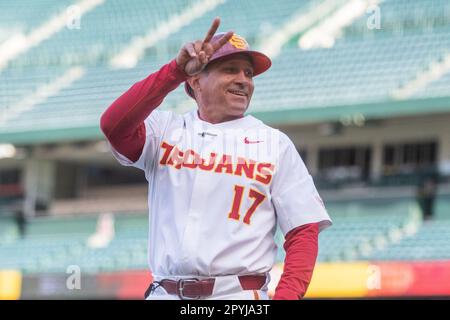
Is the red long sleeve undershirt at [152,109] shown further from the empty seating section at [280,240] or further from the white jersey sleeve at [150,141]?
the empty seating section at [280,240]

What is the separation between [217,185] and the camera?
11.3 feet

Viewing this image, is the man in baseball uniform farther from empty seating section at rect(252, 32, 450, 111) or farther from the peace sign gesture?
empty seating section at rect(252, 32, 450, 111)

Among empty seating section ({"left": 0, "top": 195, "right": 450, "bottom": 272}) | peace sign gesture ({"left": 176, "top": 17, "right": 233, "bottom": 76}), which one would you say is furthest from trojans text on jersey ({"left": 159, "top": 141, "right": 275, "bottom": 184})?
empty seating section ({"left": 0, "top": 195, "right": 450, "bottom": 272})

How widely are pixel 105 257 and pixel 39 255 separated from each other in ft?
4.43

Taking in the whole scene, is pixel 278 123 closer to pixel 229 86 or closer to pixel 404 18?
pixel 404 18

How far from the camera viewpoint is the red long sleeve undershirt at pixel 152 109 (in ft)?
10.9

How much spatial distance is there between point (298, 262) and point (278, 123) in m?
12.6

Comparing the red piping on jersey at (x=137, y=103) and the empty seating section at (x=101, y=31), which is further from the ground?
the empty seating section at (x=101, y=31)

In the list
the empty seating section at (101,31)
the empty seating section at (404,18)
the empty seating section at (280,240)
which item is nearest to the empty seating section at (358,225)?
the empty seating section at (280,240)

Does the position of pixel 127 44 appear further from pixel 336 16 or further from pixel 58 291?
pixel 58 291

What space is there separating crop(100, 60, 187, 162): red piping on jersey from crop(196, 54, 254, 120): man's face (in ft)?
0.86

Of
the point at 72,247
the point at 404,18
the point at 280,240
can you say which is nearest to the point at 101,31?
the point at 72,247
